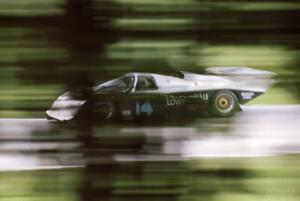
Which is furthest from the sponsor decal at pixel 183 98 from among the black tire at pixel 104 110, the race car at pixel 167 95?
the black tire at pixel 104 110

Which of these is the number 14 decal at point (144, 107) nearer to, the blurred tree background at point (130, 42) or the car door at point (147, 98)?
the car door at point (147, 98)

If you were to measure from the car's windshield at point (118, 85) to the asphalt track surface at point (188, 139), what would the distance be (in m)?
0.15

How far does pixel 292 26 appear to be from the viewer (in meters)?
3.14

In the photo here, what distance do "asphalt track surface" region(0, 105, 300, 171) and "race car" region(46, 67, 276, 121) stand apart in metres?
0.05

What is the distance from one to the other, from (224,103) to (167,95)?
24cm

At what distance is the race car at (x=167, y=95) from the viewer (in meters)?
3.12

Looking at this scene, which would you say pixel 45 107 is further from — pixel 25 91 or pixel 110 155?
pixel 110 155

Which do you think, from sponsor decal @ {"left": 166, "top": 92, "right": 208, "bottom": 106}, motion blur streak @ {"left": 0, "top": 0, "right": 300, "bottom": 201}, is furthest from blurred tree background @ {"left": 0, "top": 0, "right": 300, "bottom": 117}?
sponsor decal @ {"left": 166, "top": 92, "right": 208, "bottom": 106}

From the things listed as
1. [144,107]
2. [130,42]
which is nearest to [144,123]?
[144,107]

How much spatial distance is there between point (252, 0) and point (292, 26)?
20cm

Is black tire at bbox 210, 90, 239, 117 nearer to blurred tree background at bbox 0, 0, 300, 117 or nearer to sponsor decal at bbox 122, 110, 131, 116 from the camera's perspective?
blurred tree background at bbox 0, 0, 300, 117

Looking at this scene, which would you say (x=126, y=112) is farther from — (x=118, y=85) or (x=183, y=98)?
(x=183, y=98)

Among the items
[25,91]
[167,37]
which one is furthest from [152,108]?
[25,91]

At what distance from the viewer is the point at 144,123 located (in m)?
3.14
